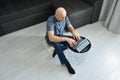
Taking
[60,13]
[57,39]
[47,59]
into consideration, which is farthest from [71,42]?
[47,59]

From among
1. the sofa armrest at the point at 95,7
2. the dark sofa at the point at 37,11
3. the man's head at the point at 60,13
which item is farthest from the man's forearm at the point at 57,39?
the sofa armrest at the point at 95,7

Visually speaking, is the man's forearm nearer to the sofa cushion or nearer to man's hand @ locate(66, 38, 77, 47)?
man's hand @ locate(66, 38, 77, 47)

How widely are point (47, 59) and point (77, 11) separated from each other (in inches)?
38.5

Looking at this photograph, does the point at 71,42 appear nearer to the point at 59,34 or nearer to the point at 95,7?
the point at 59,34

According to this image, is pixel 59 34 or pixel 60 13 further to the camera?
pixel 59 34

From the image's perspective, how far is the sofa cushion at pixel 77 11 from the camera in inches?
89.5

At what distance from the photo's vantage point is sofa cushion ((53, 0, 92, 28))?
227cm

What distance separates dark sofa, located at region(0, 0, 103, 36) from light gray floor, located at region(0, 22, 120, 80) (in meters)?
0.18

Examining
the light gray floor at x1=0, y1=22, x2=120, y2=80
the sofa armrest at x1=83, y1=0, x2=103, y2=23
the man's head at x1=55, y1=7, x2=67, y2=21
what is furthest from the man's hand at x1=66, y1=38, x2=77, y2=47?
the sofa armrest at x1=83, y1=0, x2=103, y2=23

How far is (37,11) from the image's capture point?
2.39m

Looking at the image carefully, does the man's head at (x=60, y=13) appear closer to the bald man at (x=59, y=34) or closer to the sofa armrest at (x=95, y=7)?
the bald man at (x=59, y=34)

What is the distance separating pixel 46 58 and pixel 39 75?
0.31m

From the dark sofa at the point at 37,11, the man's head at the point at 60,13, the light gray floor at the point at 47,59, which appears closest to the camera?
the man's head at the point at 60,13

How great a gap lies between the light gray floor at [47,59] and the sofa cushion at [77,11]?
0.74 ft
